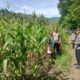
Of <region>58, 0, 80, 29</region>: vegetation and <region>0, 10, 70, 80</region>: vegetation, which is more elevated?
<region>58, 0, 80, 29</region>: vegetation

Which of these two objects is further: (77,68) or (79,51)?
(77,68)

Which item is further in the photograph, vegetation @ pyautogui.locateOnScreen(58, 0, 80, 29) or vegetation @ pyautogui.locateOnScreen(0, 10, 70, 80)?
vegetation @ pyautogui.locateOnScreen(58, 0, 80, 29)

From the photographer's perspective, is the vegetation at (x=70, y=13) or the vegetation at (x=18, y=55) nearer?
the vegetation at (x=18, y=55)

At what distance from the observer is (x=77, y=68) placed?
1406 centimetres

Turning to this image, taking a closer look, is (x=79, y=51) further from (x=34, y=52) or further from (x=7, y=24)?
(x=7, y=24)

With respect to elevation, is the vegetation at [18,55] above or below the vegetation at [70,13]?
below

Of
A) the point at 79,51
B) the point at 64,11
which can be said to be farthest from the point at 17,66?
the point at 64,11

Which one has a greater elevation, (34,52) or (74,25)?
(74,25)

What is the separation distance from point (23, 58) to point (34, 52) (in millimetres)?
1391

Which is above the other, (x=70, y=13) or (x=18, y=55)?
(x=70, y=13)

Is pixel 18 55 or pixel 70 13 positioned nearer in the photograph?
pixel 18 55

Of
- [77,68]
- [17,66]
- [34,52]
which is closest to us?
[17,66]

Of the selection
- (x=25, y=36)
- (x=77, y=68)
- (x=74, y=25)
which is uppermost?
(x=74, y=25)

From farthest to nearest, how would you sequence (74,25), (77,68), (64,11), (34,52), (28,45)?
(64,11), (74,25), (77,68), (34,52), (28,45)
